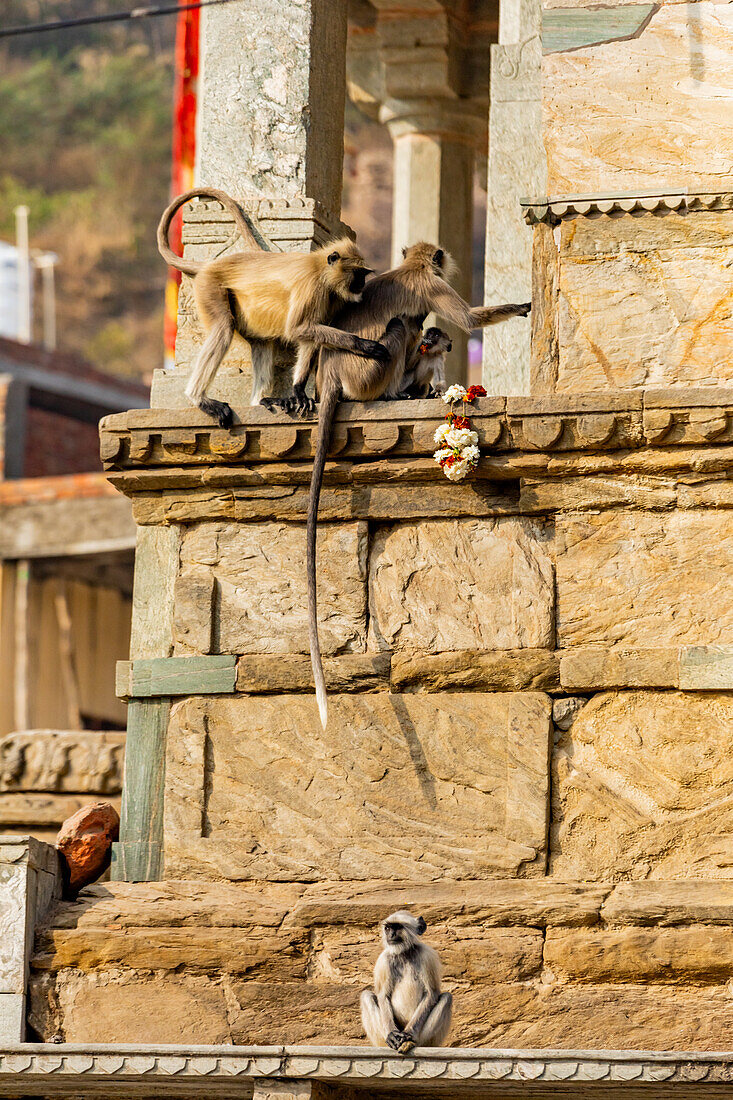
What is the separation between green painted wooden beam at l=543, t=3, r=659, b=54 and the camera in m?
7.68

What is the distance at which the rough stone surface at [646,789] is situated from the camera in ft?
22.6

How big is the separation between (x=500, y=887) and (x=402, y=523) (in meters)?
1.60

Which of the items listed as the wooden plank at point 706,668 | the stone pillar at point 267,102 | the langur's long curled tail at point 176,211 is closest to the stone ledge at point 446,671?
the wooden plank at point 706,668

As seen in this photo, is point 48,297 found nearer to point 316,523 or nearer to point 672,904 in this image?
point 316,523

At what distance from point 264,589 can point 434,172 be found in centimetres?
577

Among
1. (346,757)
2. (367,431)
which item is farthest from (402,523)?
(346,757)

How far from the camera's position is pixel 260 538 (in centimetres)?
766

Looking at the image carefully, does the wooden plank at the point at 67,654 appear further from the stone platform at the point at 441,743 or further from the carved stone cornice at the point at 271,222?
the stone platform at the point at 441,743

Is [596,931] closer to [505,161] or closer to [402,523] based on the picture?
[402,523]

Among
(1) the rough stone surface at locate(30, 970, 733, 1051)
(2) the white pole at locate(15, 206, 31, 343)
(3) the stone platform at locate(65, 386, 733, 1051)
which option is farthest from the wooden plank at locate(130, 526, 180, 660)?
(2) the white pole at locate(15, 206, 31, 343)

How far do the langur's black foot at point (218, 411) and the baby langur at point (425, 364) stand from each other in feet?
2.71

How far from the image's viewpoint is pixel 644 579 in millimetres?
7137

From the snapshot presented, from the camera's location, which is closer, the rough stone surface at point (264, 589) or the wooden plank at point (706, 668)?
the wooden plank at point (706, 668)

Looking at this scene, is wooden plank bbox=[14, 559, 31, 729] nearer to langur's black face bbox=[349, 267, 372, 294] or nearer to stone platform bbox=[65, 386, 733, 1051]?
A: stone platform bbox=[65, 386, 733, 1051]
